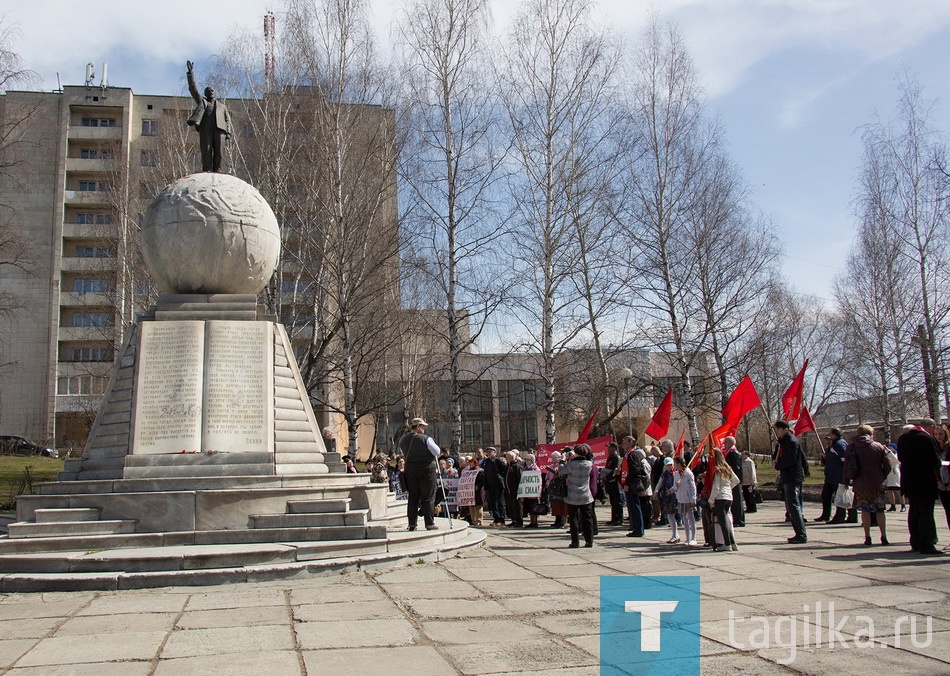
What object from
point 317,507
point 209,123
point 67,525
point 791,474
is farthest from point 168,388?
point 791,474

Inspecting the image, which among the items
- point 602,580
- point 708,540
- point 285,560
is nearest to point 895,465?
point 708,540

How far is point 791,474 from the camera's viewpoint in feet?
35.7

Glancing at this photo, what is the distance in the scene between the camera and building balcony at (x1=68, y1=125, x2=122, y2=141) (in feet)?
151

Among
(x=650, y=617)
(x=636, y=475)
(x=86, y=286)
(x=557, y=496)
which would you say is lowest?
(x=650, y=617)

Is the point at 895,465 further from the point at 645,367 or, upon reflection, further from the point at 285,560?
the point at 645,367

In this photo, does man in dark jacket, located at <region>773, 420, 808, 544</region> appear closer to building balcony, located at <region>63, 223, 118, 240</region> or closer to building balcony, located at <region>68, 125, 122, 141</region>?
building balcony, located at <region>63, 223, 118, 240</region>

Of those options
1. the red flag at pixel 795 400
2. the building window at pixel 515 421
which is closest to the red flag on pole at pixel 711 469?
the red flag at pixel 795 400

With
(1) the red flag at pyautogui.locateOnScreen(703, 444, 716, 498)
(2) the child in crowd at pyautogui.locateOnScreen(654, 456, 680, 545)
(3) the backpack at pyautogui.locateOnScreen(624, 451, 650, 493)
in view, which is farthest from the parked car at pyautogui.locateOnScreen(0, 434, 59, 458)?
(1) the red flag at pyautogui.locateOnScreen(703, 444, 716, 498)

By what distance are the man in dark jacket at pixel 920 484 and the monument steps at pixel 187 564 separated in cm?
619

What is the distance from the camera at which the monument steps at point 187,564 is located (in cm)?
724

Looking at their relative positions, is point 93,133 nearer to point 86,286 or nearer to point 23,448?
point 86,286

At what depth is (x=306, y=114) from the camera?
921 inches

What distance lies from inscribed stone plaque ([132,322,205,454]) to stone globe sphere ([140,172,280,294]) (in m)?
0.99

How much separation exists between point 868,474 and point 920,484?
3.65 ft
